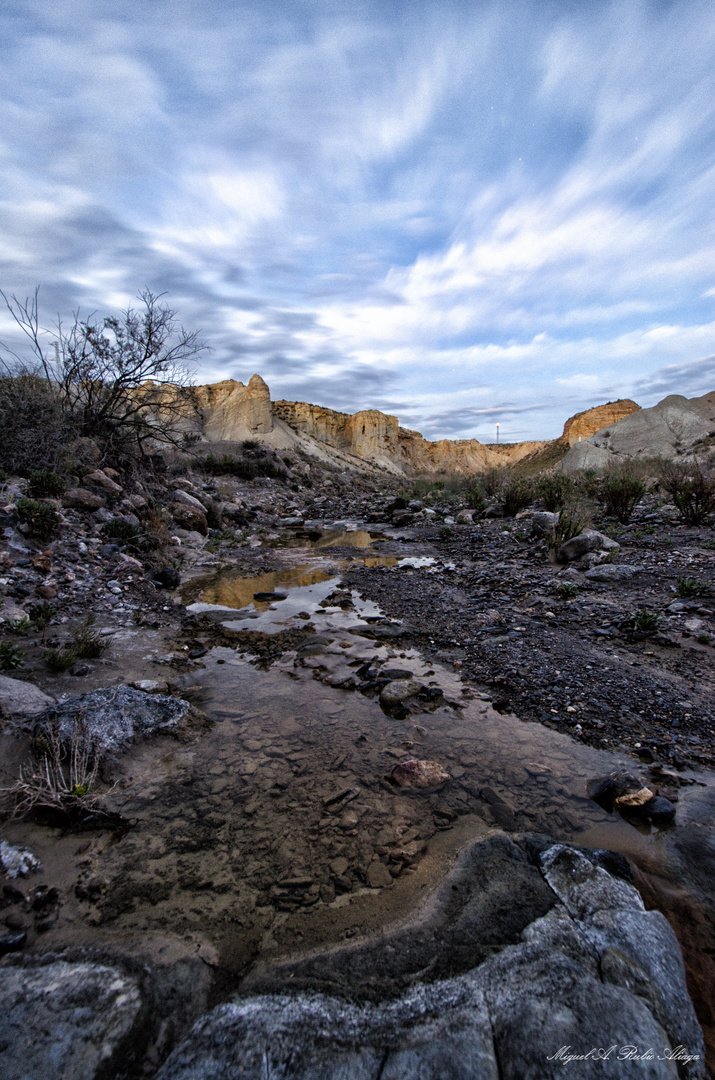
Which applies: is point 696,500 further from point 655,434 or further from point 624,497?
point 655,434

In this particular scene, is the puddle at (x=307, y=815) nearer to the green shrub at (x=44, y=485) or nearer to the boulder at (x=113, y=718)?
the boulder at (x=113, y=718)

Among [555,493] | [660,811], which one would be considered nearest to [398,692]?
[660,811]

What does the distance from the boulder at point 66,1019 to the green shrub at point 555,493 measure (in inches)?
433

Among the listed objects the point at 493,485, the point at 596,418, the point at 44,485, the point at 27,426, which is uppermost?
the point at 596,418

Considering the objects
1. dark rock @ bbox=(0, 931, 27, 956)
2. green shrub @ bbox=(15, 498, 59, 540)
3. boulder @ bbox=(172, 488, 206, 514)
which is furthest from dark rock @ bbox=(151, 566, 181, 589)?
dark rock @ bbox=(0, 931, 27, 956)

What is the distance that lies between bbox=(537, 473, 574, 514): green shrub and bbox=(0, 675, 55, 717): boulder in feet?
34.9

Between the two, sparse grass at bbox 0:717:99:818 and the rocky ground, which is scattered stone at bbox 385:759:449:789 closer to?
the rocky ground

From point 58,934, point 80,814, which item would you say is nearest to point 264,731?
point 80,814

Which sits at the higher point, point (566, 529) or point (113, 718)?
point (566, 529)

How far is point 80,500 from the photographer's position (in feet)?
23.9

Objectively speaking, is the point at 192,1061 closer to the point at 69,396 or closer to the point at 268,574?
the point at 268,574

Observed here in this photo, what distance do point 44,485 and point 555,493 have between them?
38.4 feet

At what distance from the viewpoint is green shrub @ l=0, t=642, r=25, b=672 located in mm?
3562

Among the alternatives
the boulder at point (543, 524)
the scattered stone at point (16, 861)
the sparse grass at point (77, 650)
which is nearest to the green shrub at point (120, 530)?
the sparse grass at point (77, 650)
